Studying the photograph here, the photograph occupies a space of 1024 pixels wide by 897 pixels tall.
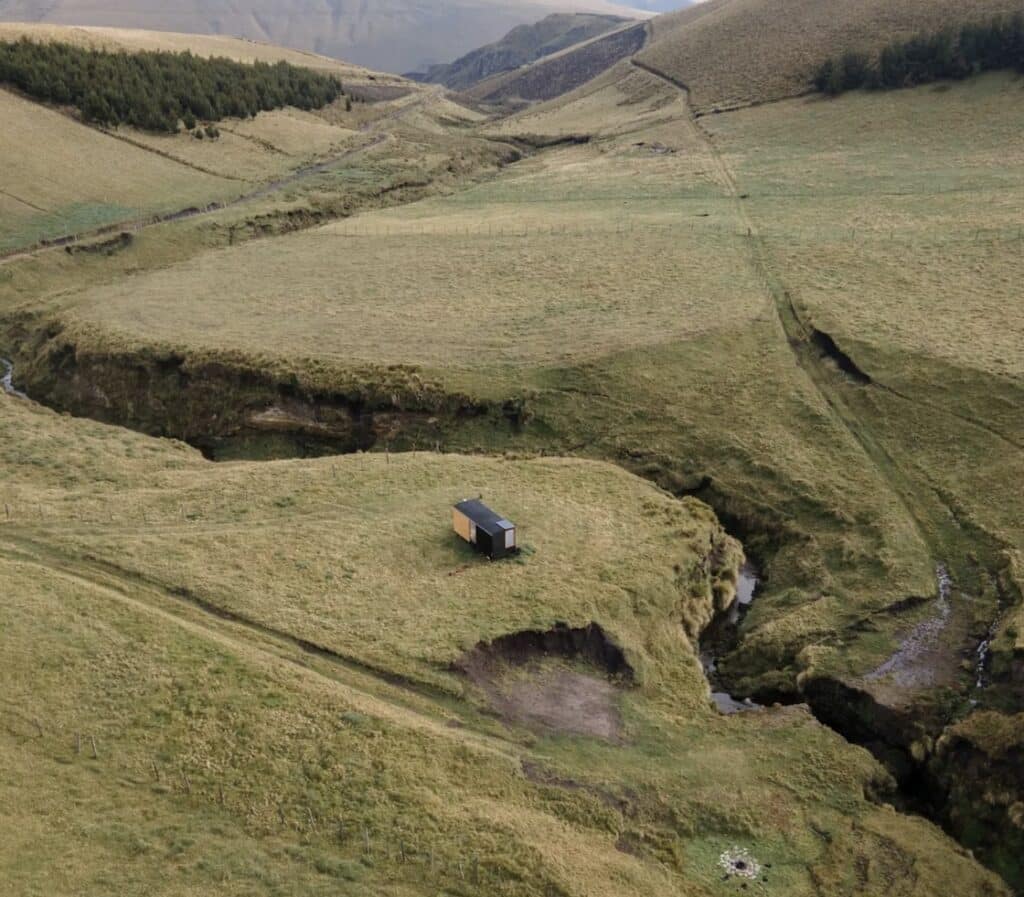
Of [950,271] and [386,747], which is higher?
[950,271]

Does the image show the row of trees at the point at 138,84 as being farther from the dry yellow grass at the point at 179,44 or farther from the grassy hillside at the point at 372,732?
the grassy hillside at the point at 372,732

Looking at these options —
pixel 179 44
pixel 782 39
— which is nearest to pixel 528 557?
pixel 782 39

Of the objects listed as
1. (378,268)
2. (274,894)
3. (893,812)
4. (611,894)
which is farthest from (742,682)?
(378,268)

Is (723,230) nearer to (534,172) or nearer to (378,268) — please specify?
(378,268)

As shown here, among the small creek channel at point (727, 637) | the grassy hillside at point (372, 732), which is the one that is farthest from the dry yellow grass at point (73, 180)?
the small creek channel at point (727, 637)

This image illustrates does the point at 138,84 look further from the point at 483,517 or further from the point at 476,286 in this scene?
the point at 483,517

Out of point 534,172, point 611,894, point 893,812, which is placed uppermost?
point 534,172
